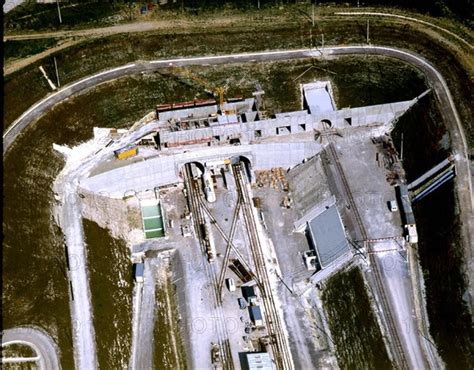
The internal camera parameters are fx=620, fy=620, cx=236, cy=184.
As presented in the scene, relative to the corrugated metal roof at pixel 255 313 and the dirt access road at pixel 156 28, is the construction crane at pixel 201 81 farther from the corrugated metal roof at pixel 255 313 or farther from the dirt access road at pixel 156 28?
the corrugated metal roof at pixel 255 313

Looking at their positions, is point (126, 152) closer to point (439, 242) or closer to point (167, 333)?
point (167, 333)

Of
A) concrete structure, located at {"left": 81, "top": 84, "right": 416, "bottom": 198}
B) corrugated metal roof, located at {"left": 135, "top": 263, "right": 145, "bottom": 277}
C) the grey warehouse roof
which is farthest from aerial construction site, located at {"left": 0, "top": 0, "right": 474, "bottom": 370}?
corrugated metal roof, located at {"left": 135, "top": 263, "right": 145, "bottom": 277}

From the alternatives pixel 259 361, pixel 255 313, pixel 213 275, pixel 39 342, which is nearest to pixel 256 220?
pixel 213 275

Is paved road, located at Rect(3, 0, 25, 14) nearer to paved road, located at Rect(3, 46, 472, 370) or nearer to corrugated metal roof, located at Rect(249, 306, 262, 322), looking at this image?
paved road, located at Rect(3, 46, 472, 370)

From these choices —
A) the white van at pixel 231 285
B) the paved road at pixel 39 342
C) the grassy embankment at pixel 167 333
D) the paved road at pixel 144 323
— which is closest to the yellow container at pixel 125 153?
the paved road at pixel 144 323

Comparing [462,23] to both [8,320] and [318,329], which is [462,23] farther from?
[8,320]

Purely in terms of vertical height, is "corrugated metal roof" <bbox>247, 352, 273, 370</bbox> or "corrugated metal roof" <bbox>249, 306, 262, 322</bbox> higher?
"corrugated metal roof" <bbox>249, 306, 262, 322</bbox>
